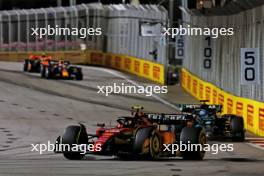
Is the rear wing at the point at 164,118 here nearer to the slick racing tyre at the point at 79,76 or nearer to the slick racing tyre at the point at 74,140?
the slick racing tyre at the point at 74,140

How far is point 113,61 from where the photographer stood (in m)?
61.9

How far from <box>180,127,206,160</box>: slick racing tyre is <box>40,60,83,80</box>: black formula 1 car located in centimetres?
2801

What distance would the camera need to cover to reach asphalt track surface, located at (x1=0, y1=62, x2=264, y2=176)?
17250 millimetres

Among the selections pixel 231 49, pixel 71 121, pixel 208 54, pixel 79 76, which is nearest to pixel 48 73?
pixel 79 76

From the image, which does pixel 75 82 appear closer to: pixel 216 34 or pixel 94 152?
pixel 216 34

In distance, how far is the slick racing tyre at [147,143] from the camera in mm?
18609

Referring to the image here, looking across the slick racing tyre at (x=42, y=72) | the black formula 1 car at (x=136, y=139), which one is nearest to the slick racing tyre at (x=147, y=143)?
the black formula 1 car at (x=136, y=139)

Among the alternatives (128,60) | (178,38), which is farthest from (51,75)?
(128,60)

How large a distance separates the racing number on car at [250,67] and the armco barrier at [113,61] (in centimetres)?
2395

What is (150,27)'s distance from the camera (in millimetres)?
54188

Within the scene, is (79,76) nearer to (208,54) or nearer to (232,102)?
(208,54)

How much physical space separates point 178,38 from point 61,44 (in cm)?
2275

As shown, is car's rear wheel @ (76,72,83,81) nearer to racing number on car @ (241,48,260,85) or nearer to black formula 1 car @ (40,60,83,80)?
black formula 1 car @ (40,60,83,80)

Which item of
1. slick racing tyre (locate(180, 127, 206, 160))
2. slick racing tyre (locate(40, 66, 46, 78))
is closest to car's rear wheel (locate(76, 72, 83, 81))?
slick racing tyre (locate(40, 66, 46, 78))
